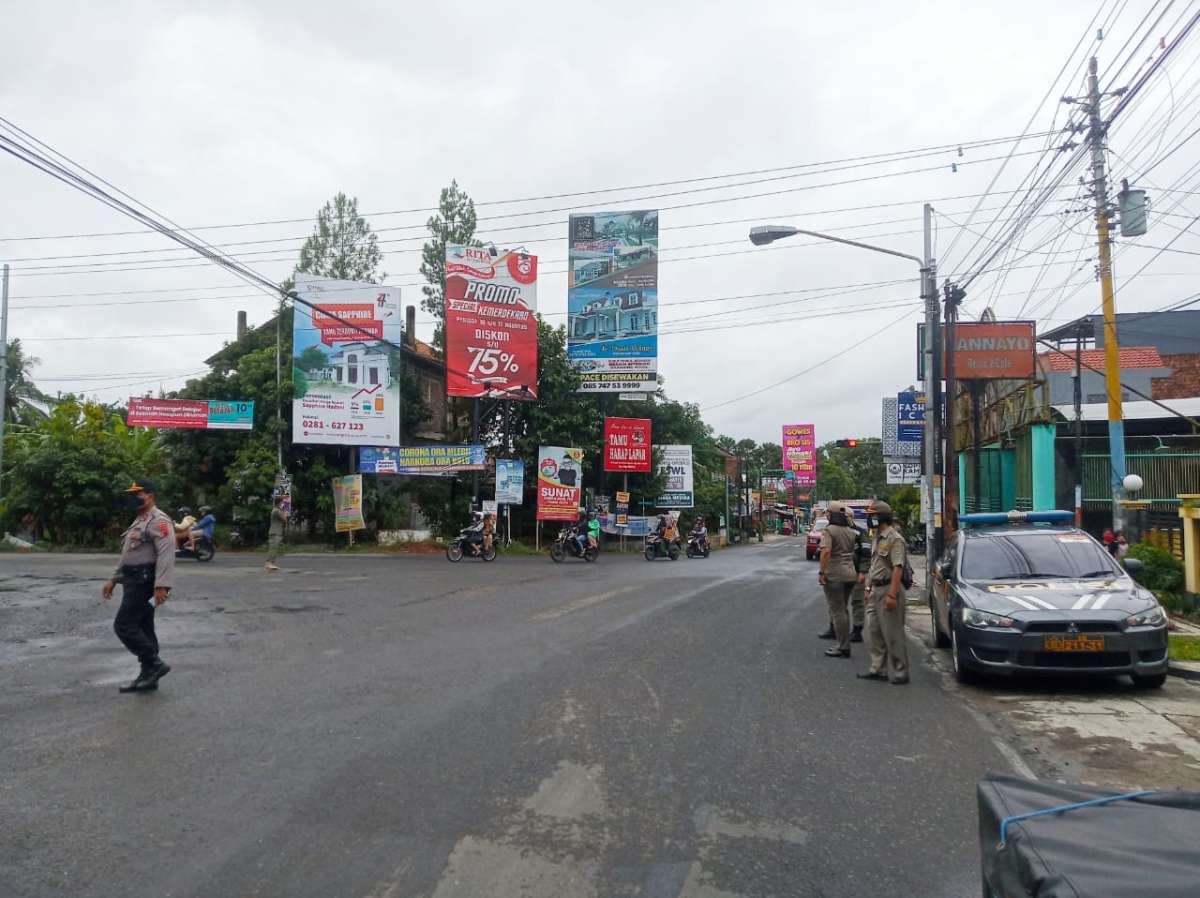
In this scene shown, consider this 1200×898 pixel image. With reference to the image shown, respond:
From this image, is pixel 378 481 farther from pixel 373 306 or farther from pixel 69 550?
pixel 69 550

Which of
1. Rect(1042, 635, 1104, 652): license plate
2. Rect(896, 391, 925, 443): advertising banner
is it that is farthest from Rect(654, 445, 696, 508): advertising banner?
Rect(1042, 635, 1104, 652): license plate

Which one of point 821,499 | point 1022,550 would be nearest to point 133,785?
point 1022,550

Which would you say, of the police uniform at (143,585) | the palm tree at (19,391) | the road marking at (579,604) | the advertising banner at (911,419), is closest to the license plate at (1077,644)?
the road marking at (579,604)

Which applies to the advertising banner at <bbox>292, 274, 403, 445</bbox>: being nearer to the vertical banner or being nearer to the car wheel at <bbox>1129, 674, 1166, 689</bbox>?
the car wheel at <bbox>1129, 674, 1166, 689</bbox>

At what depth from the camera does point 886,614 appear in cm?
812

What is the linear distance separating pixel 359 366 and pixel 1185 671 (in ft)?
86.4

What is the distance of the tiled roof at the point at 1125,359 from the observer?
106ft

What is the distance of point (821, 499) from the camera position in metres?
102

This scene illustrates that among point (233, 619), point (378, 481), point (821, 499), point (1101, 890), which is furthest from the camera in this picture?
point (821, 499)

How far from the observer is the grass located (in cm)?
923

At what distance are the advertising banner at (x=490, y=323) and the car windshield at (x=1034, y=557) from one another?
2299cm

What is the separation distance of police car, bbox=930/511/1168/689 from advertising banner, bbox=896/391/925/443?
44.7 feet

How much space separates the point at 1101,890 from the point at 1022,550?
7842 mm

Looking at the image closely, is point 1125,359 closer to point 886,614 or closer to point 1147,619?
point 1147,619
